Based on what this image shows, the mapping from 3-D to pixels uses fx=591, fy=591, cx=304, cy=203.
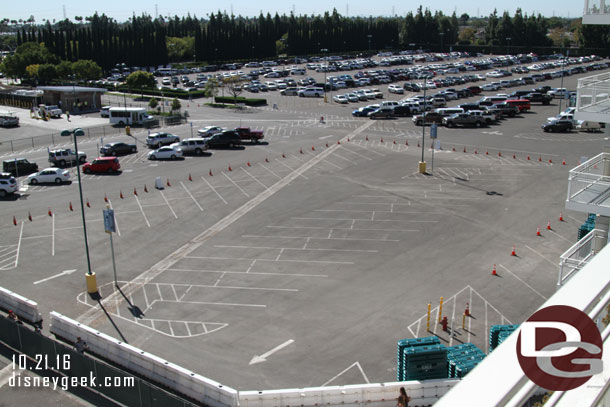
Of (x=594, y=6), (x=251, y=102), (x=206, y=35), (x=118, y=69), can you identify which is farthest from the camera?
(x=206, y=35)

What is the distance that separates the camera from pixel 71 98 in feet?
242

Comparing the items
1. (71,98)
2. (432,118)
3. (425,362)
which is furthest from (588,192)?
(71,98)

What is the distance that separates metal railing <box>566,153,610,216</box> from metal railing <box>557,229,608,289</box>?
0.97 metres

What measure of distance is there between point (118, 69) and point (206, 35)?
25358 mm

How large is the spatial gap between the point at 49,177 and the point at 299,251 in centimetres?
2245

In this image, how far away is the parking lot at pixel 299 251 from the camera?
20.2m

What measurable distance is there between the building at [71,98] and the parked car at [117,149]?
26698 mm

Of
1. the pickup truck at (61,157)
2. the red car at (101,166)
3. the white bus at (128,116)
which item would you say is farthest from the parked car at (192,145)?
the white bus at (128,116)

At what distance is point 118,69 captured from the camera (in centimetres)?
12169

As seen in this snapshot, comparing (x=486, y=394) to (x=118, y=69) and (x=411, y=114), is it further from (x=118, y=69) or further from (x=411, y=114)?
(x=118, y=69)

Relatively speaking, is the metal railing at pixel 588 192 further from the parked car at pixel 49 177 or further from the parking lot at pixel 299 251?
the parked car at pixel 49 177

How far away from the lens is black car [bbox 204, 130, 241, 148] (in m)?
52.1

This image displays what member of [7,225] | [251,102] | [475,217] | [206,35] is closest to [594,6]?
[475,217]

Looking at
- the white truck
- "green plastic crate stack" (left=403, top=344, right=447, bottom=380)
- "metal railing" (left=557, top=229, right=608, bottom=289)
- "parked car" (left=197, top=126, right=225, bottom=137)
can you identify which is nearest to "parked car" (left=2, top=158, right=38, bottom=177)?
"parked car" (left=197, top=126, right=225, bottom=137)
